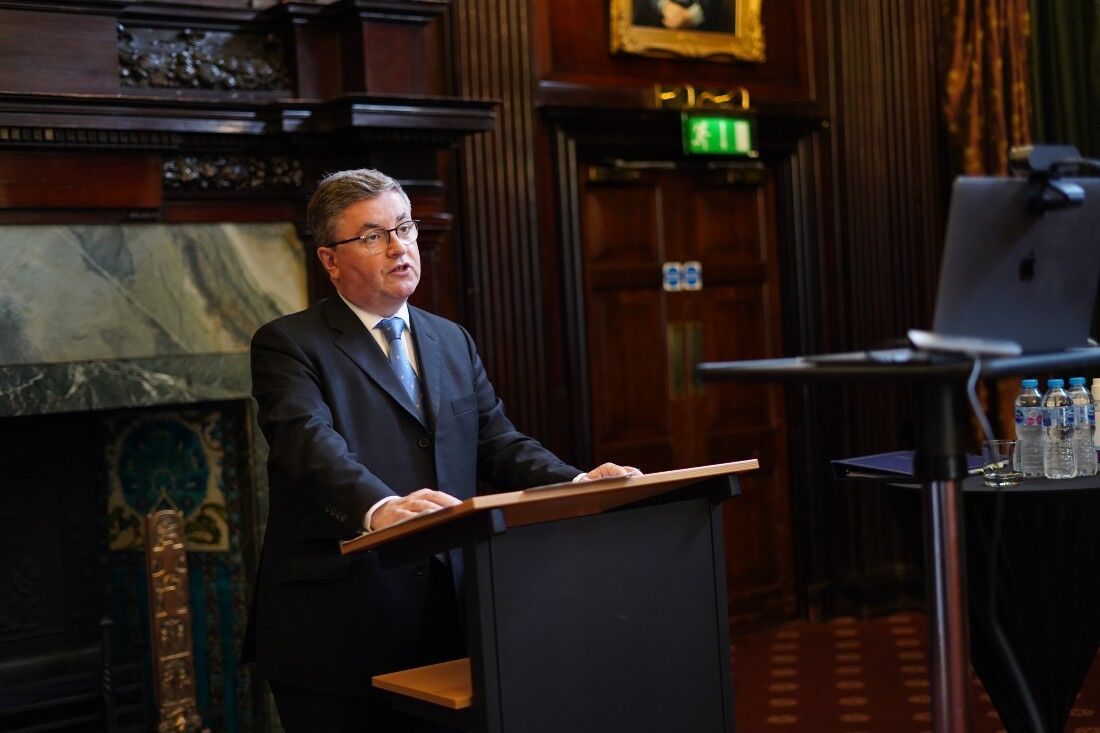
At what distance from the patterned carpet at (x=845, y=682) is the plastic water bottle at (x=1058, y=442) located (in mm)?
1386

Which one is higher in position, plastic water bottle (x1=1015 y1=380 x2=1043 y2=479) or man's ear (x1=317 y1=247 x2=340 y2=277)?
man's ear (x1=317 y1=247 x2=340 y2=277)

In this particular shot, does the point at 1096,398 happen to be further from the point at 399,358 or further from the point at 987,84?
the point at 987,84

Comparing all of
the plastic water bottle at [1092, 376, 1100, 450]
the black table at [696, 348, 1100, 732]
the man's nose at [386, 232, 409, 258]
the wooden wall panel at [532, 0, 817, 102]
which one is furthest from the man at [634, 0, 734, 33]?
the black table at [696, 348, 1100, 732]

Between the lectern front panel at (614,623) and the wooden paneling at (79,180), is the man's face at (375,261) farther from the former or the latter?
the wooden paneling at (79,180)

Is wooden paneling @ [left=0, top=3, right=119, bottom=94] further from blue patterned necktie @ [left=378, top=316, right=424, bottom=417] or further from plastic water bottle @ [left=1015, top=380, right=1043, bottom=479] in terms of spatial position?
plastic water bottle @ [left=1015, top=380, right=1043, bottom=479]

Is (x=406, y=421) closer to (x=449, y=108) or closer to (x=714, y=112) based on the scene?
(x=449, y=108)

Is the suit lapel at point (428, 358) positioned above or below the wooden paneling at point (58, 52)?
below

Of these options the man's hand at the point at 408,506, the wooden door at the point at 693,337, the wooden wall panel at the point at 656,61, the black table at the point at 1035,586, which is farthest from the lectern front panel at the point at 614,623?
the wooden wall panel at the point at 656,61

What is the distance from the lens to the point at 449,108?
469cm

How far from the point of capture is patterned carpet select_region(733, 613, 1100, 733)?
486 cm

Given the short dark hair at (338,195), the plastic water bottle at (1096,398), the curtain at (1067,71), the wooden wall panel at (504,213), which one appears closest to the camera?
the short dark hair at (338,195)

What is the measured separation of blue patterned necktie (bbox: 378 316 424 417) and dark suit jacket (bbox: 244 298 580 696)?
0.10 feet

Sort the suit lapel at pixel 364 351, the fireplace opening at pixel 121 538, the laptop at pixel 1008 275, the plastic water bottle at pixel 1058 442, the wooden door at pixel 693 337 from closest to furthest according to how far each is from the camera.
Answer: the laptop at pixel 1008 275
the suit lapel at pixel 364 351
the plastic water bottle at pixel 1058 442
the fireplace opening at pixel 121 538
the wooden door at pixel 693 337

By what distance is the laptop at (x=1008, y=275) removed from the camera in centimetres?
173
